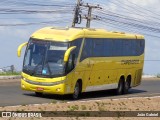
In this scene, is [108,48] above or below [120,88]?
above

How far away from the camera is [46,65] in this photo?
85.6 feet

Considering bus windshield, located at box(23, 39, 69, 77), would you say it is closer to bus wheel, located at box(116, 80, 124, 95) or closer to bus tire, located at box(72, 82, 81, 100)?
bus tire, located at box(72, 82, 81, 100)

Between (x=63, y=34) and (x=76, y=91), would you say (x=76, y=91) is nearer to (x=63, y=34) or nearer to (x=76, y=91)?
(x=76, y=91)

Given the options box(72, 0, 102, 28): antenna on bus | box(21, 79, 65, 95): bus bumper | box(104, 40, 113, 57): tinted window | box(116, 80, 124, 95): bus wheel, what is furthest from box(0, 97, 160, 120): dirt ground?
box(72, 0, 102, 28): antenna on bus

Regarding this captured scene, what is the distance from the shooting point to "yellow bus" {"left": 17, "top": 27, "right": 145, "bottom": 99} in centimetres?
2603

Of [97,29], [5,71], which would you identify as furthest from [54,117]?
[5,71]

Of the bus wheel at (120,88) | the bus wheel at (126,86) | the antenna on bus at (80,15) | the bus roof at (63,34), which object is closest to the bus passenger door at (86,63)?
the bus roof at (63,34)

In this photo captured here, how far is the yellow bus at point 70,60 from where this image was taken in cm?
2603

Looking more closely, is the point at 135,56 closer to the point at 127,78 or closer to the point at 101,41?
the point at 127,78

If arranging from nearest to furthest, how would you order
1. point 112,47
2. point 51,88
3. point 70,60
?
1. point 51,88
2. point 70,60
3. point 112,47

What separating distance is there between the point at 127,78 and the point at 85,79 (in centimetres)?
598

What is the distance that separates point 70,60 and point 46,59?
99 centimetres

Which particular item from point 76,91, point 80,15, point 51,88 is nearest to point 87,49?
point 76,91

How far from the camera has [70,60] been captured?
26.3 meters
